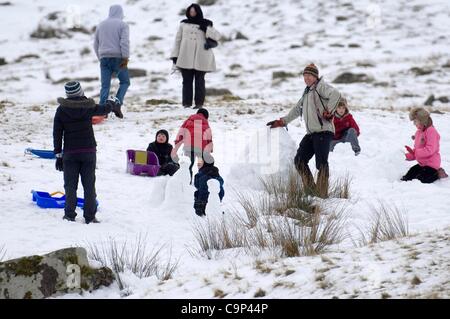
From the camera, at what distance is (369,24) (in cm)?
3400

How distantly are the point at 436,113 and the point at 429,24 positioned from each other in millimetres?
19981

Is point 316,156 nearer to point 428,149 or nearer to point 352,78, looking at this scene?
point 428,149

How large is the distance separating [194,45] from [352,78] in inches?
485

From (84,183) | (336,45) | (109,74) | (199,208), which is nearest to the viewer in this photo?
(84,183)

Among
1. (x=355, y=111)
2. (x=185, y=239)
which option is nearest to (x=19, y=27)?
(x=355, y=111)

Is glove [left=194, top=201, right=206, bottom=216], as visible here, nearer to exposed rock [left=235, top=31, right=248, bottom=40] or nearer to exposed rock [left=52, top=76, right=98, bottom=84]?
exposed rock [left=52, top=76, right=98, bottom=84]

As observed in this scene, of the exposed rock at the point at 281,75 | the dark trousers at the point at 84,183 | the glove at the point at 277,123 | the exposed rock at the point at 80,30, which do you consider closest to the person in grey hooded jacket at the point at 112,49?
the glove at the point at 277,123

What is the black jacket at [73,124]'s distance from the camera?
278 inches

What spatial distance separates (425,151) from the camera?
9.28 m

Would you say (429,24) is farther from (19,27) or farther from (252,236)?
(252,236)

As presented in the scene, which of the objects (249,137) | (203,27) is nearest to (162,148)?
(249,137)

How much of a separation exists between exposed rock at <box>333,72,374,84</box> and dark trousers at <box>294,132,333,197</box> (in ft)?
54.5

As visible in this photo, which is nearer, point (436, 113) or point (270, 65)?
point (436, 113)
